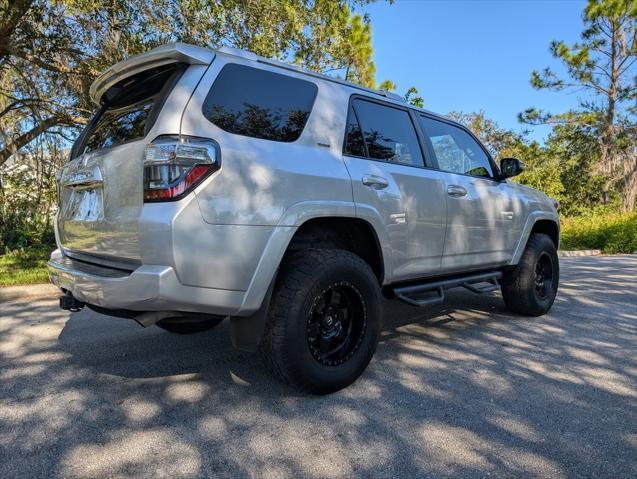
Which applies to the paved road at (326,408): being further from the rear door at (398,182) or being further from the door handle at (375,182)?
the door handle at (375,182)

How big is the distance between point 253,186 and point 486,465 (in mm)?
1790

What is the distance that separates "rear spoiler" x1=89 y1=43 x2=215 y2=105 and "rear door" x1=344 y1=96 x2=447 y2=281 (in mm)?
1099

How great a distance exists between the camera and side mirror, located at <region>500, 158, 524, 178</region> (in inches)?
185

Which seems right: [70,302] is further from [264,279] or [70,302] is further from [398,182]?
[398,182]

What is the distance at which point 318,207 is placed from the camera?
9.66 feet

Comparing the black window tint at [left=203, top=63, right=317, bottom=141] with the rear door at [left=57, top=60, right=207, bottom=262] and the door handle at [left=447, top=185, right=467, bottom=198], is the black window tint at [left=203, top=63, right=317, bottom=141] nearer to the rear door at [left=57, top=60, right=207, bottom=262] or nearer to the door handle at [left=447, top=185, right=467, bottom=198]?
the rear door at [left=57, top=60, right=207, bottom=262]

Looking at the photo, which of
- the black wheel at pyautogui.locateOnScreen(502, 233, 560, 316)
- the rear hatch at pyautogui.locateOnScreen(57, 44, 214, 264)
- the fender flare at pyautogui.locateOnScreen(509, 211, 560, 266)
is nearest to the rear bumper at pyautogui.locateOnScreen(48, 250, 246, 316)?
the rear hatch at pyautogui.locateOnScreen(57, 44, 214, 264)

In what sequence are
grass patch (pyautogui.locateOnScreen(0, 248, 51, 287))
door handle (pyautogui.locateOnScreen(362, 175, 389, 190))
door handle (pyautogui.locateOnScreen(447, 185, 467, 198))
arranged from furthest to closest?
grass patch (pyautogui.locateOnScreen(0, 248, 51, 287)), door handle (pyautogui.locateOnScreen(447, 185, 467, 198)), door handle (pyautogui.locateOnScreen(362, 175, 389, 190))

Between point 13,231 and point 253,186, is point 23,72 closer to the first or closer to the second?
point 13,231

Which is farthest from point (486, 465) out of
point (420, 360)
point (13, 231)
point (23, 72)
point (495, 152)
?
point (495, 152)

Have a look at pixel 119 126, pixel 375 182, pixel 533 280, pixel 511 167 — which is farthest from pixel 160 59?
pixel 533 280

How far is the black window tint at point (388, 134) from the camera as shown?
3.58 metres

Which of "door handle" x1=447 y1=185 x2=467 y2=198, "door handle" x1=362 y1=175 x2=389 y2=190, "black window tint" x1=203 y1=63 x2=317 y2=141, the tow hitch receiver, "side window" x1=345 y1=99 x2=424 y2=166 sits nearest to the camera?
"black window tint" x1=203 y1=63 x2=317 y2=141

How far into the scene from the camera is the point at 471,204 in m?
4.26
